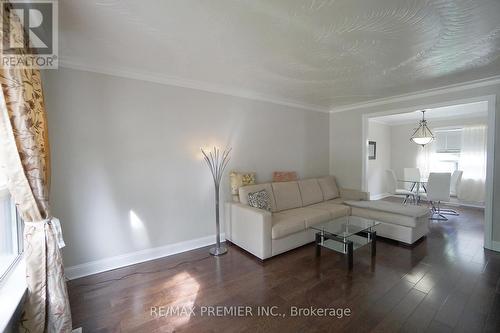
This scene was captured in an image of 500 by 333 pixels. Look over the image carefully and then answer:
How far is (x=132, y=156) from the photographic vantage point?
2785mm

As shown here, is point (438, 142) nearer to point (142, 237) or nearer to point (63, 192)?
point (142, 237)

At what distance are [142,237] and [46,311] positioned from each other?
1.39 m

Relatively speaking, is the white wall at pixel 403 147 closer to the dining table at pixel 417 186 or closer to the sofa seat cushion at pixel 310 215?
the dining table at pixel 417 186

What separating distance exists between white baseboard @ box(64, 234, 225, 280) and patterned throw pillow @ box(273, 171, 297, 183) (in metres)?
1.53

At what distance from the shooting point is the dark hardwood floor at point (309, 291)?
1791 millimetres

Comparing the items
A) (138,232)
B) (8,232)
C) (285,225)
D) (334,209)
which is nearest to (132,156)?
(138,232)

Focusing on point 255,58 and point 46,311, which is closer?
point 46,311

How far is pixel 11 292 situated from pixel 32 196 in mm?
605

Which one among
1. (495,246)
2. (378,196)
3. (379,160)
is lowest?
(495,246)

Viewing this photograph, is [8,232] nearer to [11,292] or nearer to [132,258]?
[11,292]

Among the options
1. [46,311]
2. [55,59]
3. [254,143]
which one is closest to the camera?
[46,311]

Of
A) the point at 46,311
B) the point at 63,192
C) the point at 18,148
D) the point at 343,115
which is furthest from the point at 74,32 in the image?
the point at 343,115

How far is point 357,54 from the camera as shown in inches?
94.2

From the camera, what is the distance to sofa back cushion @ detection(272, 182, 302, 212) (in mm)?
3645
